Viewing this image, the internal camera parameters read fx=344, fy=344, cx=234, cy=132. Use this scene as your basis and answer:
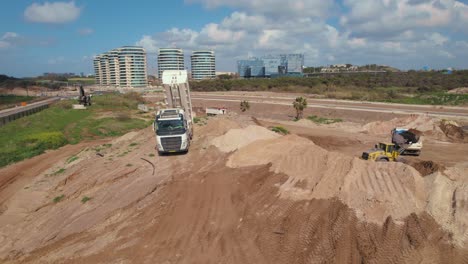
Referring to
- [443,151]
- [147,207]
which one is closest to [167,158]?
[147,207]

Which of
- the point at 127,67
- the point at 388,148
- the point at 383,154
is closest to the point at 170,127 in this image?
the point at 383,154

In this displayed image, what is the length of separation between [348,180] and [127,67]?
160114mm

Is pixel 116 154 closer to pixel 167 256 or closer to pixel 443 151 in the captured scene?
pixel 167 256

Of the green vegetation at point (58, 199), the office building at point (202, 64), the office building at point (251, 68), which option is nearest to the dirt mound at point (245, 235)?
the green vegetation at point (58, 199)

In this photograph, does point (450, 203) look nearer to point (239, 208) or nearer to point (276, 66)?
point (239, 208)

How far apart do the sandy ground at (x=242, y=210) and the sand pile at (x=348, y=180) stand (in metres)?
0.06

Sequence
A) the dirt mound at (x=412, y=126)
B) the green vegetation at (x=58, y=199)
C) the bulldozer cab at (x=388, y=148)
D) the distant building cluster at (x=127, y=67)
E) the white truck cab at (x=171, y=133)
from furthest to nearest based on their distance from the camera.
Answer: the distant building cluster at (x=127, y=67)
the dirt mound at (x=412, y=126)
the white truck cab at (x=171, y=133)
the bulldozer cab at (x=388, y=148)
the green vegetation at (x=58, y=199)

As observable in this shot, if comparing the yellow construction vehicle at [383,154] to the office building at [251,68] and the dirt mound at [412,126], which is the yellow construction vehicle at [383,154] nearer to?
the dirt mound at [412,126]

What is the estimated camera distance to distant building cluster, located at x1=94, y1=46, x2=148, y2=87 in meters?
163

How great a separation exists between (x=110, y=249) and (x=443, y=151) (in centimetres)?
2518

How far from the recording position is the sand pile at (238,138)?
22.8 meters

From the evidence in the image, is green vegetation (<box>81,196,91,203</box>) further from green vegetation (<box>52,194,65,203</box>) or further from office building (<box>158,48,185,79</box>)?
office building (<box>158,48,185,79</box>)

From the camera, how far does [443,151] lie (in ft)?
86.9

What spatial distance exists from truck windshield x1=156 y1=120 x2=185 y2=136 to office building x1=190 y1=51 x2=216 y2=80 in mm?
173216
